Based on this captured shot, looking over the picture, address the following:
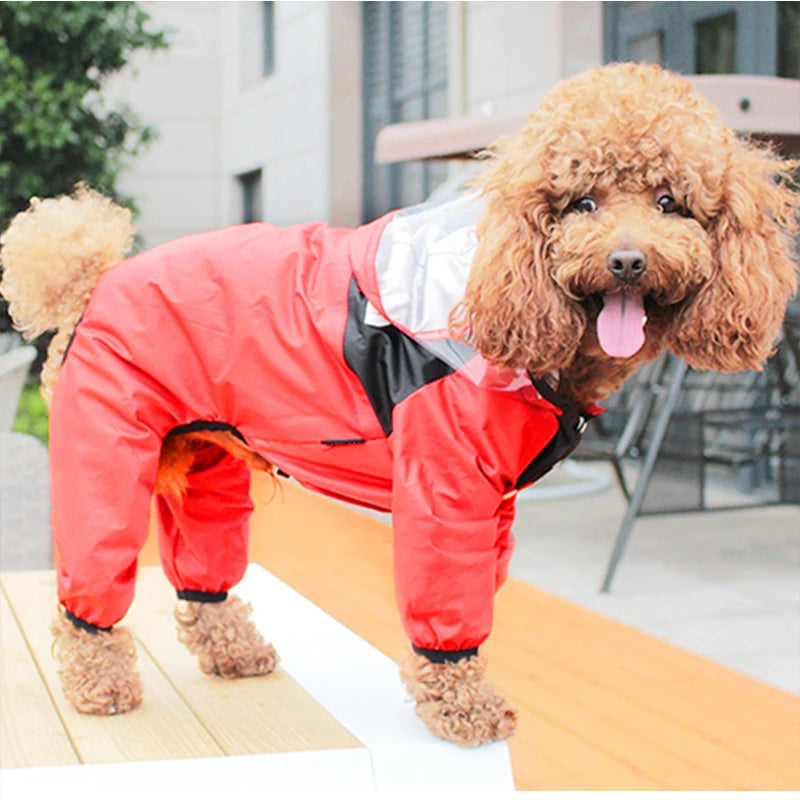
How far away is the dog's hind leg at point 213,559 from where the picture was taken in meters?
1.95

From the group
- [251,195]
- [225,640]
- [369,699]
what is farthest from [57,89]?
[369,699]

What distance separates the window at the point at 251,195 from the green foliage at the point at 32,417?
117 inches

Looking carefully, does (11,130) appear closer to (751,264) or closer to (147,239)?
(147,239)

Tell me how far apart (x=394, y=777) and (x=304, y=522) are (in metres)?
3.06

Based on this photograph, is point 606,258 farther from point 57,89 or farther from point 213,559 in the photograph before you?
point 57,89

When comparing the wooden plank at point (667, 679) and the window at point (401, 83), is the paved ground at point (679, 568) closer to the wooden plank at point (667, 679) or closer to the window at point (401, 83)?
the wooden plank at point (667, 679)

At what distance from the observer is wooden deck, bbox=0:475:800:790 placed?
5.59 feet

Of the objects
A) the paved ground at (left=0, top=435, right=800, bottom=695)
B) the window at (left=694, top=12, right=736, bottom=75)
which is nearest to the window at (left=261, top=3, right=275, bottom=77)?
the window at (left=694, top=12, right=736, bottom=75)

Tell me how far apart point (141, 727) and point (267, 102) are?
24.2 ft

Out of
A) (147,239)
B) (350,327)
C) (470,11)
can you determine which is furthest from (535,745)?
(147,239)

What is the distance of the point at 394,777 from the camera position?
163cm

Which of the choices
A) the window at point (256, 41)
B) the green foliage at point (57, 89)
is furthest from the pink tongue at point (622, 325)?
the window at point (256, 41)

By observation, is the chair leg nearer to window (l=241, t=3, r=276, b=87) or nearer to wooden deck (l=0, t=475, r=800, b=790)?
wooden deck (l=0, t=475, r=800, b=790)

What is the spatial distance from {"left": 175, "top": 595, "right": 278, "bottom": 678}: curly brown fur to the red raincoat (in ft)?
0.86
